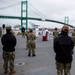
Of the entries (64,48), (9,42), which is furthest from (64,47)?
(9,42)

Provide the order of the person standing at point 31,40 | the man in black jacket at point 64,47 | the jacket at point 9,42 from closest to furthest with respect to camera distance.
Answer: the man in black jacket at point 64,47 < the jacket at point 9,42 < the person standing at point 31,40

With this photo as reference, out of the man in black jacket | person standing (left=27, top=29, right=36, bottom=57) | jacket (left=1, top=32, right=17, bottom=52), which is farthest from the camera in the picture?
person standing (left=27, top=29, right=36, bottom=57)

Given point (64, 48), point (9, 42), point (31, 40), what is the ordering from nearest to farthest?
point (64, 48) < point (9, 42) < point (31, 40)

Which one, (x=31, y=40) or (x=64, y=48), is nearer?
(x=64, y=48)

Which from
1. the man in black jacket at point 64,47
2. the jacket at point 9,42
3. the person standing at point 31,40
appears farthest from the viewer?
the person standing at point 31,40

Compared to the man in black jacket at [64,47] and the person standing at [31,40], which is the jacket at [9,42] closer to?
the man in black jacket at [64,47]

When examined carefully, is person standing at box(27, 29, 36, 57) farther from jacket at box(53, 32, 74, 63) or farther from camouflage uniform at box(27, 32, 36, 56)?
jacket at box(53, 32, 74, 63)

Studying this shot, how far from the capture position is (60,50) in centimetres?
542

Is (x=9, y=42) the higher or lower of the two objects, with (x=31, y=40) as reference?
higher

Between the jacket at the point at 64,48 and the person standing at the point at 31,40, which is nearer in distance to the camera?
the jacket at the point at 64,48

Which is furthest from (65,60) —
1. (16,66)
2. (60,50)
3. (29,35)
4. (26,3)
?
(26,3)

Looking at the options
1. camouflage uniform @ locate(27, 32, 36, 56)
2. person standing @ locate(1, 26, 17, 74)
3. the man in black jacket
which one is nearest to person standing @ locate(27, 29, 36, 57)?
camouflage uniform @ locate(27, 32, 36, 56)

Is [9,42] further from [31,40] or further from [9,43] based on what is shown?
[31,40]

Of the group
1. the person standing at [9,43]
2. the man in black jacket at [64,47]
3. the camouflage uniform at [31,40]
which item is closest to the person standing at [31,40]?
the camouflage uniform at [31,40]
